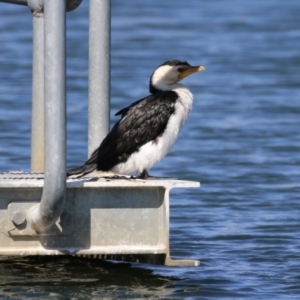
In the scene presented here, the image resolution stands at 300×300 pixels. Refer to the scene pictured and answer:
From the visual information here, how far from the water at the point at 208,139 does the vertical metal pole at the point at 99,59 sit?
1228 mm

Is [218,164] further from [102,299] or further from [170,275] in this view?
[102,299]

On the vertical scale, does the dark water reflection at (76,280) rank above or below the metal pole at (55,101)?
below

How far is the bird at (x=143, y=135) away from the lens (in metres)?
8.09

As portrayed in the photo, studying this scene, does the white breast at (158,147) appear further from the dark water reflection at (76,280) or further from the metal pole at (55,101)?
the metal pole at (55,101)

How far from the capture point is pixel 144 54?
21672 mm

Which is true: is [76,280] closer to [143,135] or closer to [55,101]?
[143,135]

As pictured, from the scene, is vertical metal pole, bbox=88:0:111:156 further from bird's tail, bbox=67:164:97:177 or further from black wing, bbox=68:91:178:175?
A: bird's tail, bbox=67:164:97:177

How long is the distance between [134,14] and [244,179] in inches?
578

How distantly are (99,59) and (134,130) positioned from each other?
599mm

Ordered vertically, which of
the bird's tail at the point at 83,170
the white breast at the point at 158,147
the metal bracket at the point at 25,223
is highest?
the white breast at the point at 158,147

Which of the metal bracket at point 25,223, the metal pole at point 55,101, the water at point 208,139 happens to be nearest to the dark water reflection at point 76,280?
the water at point 208,139

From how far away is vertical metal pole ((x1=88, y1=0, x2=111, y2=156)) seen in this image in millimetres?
8055

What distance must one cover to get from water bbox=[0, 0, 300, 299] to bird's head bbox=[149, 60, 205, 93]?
4.76ft

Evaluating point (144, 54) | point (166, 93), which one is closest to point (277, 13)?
point (144, 54)
